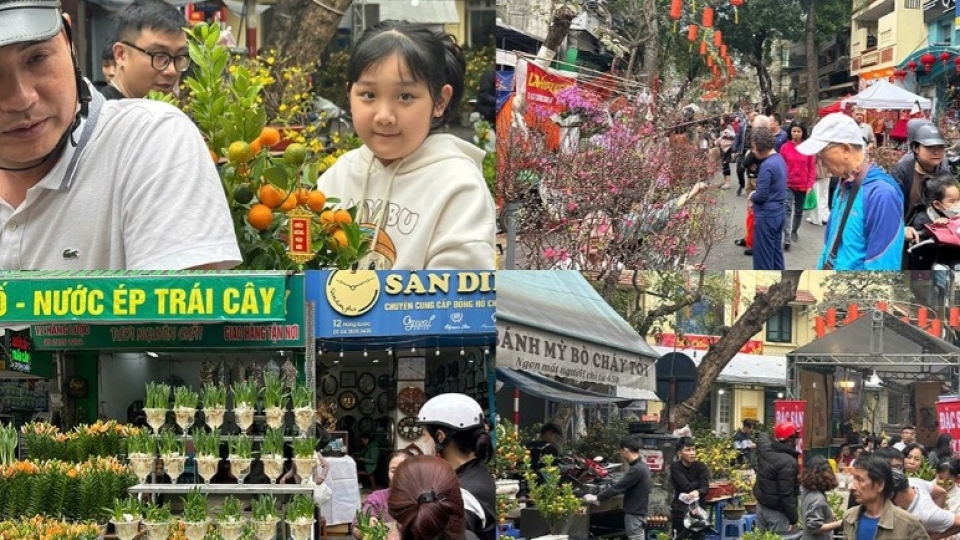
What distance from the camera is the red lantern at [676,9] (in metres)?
3.81

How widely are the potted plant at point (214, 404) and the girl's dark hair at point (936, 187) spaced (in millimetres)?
2133

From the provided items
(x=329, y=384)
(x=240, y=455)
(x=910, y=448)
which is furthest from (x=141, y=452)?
(x=910, y=448)

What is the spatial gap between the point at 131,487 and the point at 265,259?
0.95 metres

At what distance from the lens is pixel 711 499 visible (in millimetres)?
3945

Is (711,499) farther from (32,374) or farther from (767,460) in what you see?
(32,374)

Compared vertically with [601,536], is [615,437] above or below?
above

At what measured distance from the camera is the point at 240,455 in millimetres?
3752

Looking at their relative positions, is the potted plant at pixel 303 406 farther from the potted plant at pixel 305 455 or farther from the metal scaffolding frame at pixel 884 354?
the metal scaffolding frame at pixel 884 354

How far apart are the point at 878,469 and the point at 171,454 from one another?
2.14 m

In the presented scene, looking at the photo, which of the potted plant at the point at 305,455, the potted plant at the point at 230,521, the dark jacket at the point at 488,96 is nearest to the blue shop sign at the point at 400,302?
the potted plant at the point at 305,455

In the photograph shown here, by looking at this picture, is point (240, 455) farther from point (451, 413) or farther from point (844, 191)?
point (844, 191)

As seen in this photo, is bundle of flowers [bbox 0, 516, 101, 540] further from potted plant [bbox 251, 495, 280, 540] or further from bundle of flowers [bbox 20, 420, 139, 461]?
potted plant [bbox 251, 495, 280, 540]

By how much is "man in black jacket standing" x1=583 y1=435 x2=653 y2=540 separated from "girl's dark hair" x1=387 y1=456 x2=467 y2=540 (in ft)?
3.78

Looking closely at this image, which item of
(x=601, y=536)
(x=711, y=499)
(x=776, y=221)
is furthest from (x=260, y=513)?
(x=776, y=221)
